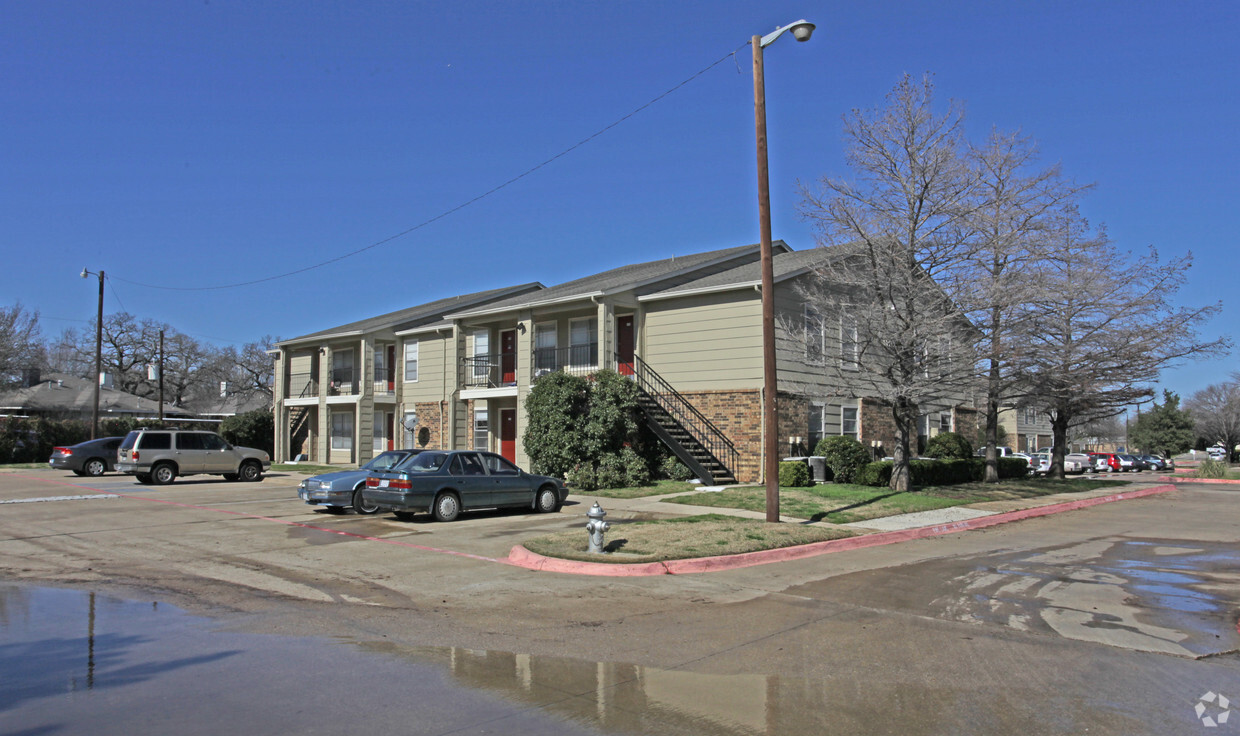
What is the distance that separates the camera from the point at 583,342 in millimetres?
28547

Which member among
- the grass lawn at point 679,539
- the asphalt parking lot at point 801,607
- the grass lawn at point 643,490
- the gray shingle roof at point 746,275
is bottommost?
the asphalt parking lot at point 801,607

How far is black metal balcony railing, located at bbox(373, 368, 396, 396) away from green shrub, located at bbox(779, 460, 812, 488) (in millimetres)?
20113

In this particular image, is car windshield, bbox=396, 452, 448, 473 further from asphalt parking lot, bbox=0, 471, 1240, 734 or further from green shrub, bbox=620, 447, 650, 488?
green shrub, bbox=620, 447, 650, 488

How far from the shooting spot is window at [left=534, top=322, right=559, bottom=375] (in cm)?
2944

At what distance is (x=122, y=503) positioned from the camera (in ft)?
66.7

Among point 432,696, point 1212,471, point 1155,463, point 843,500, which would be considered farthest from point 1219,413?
point 432,696

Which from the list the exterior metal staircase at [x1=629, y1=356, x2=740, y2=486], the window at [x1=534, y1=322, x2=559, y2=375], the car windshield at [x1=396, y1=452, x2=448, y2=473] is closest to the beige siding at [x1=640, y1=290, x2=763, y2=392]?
the exterior metal staircase at [x1=629, y1=356, x2=740, y2=486]

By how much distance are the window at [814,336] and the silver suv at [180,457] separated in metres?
18.9

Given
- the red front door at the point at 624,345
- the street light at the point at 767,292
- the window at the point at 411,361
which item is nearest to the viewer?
the street light at the point at 767,292

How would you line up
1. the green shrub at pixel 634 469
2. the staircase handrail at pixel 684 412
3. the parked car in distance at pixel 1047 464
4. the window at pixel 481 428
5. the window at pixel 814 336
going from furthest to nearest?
the parked car in distance at pixel 1047 464 → the window at pixel 481 428 → the staircase handrail at pixel 684 412 → the green shrub at pixel 634 469 → the window at pixel 814 336

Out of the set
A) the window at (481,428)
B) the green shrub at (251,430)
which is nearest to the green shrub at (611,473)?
the window at (481,428)

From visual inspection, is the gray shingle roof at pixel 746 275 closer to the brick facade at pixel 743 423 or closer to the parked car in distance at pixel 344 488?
the brick facade at pixel 743 423

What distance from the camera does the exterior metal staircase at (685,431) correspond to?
2312cm

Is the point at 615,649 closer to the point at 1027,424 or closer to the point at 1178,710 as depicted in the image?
the point at 1178,710
